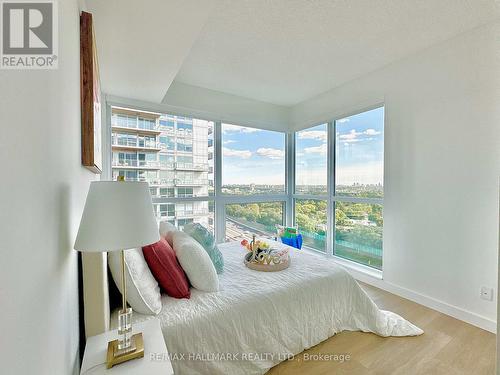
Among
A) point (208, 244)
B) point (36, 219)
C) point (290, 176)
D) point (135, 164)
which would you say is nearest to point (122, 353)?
point (36, 219)

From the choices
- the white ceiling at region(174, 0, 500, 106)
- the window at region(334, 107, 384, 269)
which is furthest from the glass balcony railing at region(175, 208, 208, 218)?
the window at region(334, 107, 384, 269)

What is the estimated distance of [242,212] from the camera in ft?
12.9

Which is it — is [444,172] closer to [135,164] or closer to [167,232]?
[167,232]

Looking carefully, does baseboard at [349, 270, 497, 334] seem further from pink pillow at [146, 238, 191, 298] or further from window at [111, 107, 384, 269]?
pink pillow at [146, 238, 191, 298]

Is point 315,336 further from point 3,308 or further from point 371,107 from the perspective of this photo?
point 371,107

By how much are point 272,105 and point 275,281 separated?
10.6 feet

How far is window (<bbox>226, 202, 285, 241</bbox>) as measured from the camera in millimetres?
3779

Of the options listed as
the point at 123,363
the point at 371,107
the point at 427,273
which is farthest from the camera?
the point at 371,107

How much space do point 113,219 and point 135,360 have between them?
2.04 ft

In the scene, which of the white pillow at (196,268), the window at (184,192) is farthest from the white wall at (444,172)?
the window at (184,192)

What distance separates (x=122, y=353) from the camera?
3.18 ft

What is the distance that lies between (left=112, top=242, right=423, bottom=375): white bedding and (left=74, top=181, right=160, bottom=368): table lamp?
41cm

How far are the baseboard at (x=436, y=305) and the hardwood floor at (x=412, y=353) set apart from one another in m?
0.06

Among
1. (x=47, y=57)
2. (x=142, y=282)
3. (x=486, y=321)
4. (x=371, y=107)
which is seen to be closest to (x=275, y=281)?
(x=142, y=282)
